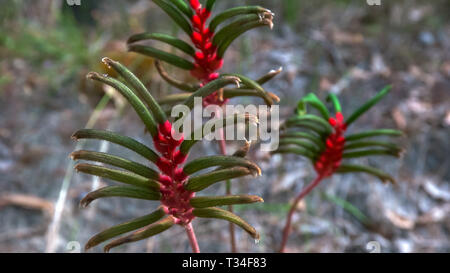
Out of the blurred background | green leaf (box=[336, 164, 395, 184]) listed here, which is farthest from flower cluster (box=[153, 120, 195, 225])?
the blurred background

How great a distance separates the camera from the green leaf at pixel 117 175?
81cm

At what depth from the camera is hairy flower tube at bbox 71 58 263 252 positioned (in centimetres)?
81

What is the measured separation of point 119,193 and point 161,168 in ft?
0.32

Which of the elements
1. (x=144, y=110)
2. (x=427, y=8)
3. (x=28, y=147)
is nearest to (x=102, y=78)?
(x=144, y=110)

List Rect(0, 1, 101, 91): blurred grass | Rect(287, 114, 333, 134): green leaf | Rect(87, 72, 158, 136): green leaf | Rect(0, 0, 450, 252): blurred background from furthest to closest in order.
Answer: Rect(0, 1, 101, 91): blurred grass < Rect(0, 0, 450, 252): blurred background < Rect(287, 114, 333, 134): green leaf < Rect(87, 72, 158, 136): green leaf

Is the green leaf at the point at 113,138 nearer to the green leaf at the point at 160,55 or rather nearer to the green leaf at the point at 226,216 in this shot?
the green leaf at the point at 226,216

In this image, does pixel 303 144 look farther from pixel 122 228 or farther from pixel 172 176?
pixel 122 228

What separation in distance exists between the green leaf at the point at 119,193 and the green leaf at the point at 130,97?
0.12 meters

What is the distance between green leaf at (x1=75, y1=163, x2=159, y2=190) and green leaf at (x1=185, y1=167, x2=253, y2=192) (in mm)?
75

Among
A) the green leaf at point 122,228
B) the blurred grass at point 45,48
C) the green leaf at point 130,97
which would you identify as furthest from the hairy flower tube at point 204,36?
the blurred grass at point 45,48

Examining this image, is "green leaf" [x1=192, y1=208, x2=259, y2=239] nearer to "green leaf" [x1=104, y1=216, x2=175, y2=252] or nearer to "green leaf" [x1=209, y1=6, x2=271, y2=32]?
"green leaf" [x1=104, y1=216, x2=175, y2=252]

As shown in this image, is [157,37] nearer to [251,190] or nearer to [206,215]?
[206,215]

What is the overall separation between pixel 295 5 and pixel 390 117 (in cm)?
145
